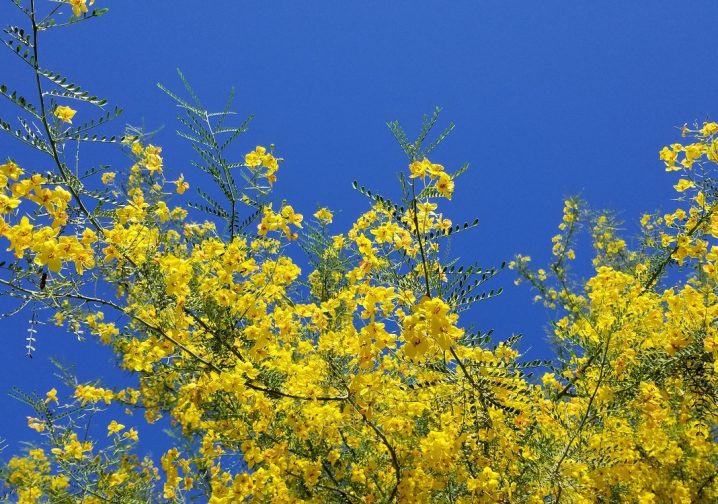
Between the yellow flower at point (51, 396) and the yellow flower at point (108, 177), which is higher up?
the yellow flower at point (108, 177)

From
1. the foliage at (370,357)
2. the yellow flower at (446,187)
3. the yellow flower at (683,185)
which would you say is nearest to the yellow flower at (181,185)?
the foliage at (370,357)

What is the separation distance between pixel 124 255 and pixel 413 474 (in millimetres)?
2051

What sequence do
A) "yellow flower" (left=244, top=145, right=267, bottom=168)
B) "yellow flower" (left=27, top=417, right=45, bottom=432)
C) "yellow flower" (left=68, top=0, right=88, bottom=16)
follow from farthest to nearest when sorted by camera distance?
"yellow flower" (left=27, top=417, right=45, bottom=432), "yellow flower" (left=244, top=145, right=267, bottom=168), "yellow flower" (left=68, top=0, right=88, bottom=16)

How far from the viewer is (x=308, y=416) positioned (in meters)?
3.01

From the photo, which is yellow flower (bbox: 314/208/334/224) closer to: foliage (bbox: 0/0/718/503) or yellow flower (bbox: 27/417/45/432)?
foliage (bbox: 0/0/718/503)

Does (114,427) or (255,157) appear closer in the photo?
(255,157)

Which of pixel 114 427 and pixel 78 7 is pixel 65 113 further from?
pixel 114 427

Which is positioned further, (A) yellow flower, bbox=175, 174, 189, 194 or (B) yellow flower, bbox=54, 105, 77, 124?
(A) yellow flower, bbox=175, 174, 189, 194

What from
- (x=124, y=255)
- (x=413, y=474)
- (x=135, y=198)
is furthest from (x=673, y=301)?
(x=135, y=198)

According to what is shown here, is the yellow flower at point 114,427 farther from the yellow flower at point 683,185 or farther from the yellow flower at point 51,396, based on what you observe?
the yellow flower at point 683,185

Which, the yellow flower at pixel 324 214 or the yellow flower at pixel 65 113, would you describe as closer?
the yellow flower at pixel 65 113

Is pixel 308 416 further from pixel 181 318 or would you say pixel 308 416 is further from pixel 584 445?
pixel 584 445

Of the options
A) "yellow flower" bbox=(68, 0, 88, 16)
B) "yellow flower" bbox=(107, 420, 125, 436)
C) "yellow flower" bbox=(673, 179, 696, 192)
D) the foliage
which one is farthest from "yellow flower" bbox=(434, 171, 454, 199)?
"yellow flower" bbox=(107, 420, 125, 436)

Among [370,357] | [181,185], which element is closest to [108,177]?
[181,185]
